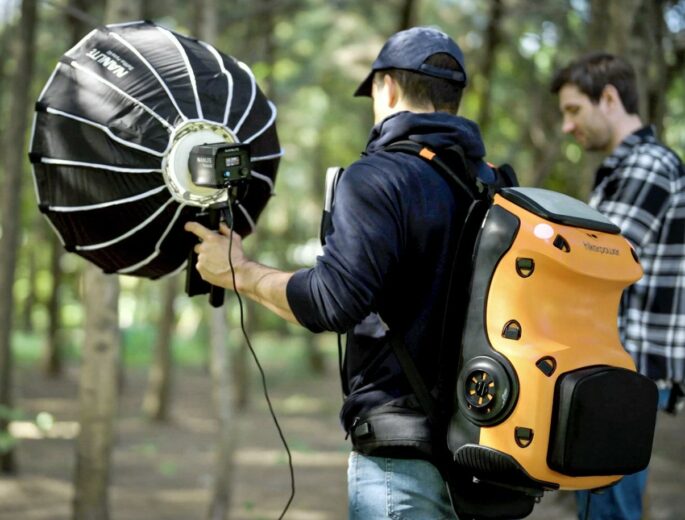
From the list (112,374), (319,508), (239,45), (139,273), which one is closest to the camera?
→ (139,273)

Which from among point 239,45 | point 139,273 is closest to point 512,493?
point 139,273

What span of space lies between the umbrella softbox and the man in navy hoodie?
0.41 m

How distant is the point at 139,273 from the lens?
11.0 ft

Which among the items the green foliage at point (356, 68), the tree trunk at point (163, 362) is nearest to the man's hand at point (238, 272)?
the green foliage at point (356, 68)

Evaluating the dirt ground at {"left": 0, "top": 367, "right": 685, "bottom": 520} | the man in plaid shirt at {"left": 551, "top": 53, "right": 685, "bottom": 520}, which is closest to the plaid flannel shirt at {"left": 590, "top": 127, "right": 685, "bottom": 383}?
the man in plaid shirt at {"left": 551, "top": 53, "right": 685, "bottom": 520}

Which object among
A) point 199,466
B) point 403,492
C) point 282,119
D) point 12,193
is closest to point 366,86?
point 403,492

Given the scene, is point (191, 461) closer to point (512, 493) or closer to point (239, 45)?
point (239, 45)

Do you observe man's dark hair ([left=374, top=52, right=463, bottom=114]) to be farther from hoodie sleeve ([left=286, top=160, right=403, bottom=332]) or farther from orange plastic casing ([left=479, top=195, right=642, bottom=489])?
orange plastic casing ([left=479, top=195, right=642, bottom=489])

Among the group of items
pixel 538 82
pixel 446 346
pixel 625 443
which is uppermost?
Answer: pixel 538 82

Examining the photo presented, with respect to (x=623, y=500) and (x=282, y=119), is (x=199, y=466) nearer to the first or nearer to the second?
(x=282, y=119)

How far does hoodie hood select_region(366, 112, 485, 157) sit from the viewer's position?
2740mm

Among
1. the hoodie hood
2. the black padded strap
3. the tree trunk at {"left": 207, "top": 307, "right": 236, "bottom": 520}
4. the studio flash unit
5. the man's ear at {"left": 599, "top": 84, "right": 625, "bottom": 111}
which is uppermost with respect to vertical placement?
the man's ear at {"left": 599, "top": 84, "right": 625, "bottom": 111}

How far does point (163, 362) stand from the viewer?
51.5ft

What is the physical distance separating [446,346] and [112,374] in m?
4.99
